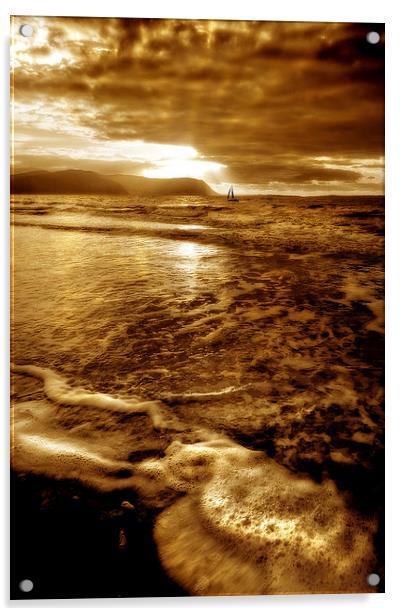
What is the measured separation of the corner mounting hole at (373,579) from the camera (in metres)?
1.34

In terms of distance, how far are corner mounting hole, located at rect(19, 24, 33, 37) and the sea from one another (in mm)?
490

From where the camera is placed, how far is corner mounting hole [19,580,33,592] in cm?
132

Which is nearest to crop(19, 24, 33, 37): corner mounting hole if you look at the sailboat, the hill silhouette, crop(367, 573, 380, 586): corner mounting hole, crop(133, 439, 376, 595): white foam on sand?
the hill silhouette

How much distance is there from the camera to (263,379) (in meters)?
1.40

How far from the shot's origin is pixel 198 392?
1384 millimetres

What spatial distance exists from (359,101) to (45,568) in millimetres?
1677

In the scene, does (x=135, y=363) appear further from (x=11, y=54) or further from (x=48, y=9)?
(x=48, y=9)

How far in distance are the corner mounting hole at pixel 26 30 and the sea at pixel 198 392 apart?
0.49 metres

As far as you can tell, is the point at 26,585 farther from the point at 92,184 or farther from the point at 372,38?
the point at 372,38

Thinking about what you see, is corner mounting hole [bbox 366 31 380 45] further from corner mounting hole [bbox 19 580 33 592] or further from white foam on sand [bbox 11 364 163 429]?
corner mounting hole [bbox 19 580 33 592]

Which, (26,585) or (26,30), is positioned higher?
(26,30)

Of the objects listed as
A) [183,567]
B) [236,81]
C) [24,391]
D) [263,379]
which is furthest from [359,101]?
[183,567]
